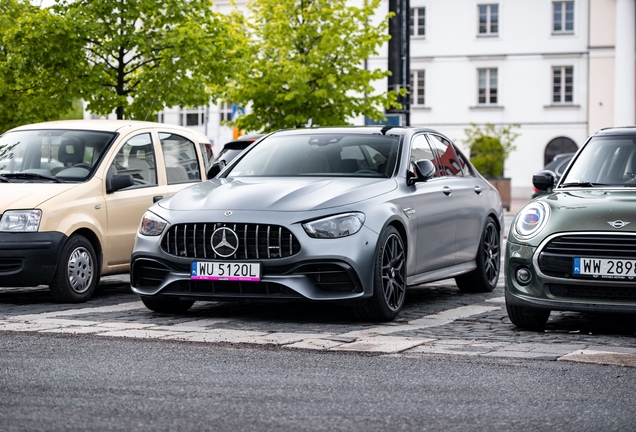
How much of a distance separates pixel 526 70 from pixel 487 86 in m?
2.13

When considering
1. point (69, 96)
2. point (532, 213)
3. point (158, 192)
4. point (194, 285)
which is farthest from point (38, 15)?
point (532, 213)

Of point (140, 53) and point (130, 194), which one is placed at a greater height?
point (140, 53)

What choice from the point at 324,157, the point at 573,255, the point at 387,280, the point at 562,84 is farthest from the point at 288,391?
the point at 562,84

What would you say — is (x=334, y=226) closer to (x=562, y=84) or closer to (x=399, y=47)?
(x=399, y=47)

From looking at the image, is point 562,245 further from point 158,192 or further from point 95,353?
point 158,192

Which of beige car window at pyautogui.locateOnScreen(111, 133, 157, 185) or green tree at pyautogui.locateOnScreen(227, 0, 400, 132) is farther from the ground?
green tree at pyautogui.locateOnScreen(227, 0, 400, 132)

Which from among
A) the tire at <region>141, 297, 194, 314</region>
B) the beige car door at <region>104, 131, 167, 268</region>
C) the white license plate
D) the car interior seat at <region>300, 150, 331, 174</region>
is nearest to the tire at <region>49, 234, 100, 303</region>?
the beige car door at <region>104, 131, 167, 268</region>

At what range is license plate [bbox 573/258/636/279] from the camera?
25.2 ft

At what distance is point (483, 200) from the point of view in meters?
11.4

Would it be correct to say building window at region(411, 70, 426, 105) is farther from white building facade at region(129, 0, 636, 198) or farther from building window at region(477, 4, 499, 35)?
building window at region(477, 4, 499, 35)

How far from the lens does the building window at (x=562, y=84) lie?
55938 millimetres

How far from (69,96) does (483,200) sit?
9.03 m

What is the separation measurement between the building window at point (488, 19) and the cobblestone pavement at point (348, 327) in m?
48.3

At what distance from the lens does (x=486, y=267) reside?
37.5ft
